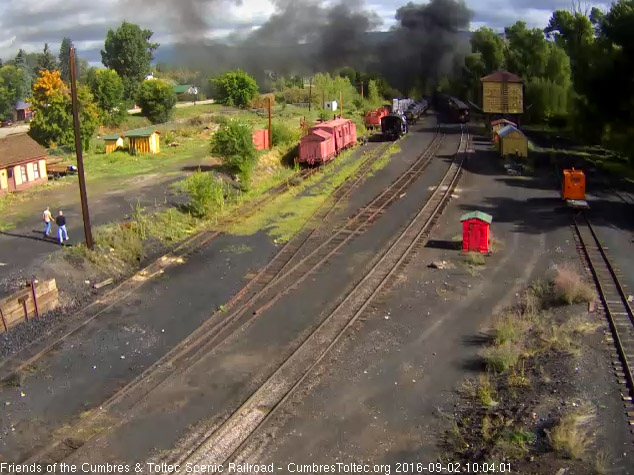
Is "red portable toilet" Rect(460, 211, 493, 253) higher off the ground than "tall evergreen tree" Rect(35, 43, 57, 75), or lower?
lower

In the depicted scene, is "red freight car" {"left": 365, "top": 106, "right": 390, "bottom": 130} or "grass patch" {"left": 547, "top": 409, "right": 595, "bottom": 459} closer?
"grass patch" {"left": 547, "top": 409, "right": 595, "bottom": 459}

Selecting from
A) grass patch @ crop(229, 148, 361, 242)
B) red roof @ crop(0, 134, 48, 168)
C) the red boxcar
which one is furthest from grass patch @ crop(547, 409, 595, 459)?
the red boxcar

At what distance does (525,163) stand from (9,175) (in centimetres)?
2643

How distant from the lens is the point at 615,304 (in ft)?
46.1

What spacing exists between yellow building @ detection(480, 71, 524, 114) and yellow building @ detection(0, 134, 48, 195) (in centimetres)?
3655

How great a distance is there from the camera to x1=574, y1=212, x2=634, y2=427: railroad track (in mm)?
10672

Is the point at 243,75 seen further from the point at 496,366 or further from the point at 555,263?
the point at 496,366

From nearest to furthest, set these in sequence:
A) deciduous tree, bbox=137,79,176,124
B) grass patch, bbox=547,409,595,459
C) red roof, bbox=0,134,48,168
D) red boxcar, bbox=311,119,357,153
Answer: grass patch, bbox=547,409,595,459 → red roof, bbox=0,134,48,168 → red boxcar, bbox=311,119,357,153 → deciduous tree, bbox=137,79,176,124

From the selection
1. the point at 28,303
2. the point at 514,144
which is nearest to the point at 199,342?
the point at 28,303

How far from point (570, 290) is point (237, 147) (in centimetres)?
1744

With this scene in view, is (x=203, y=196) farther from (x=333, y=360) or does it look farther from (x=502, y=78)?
(x=502, y=78)

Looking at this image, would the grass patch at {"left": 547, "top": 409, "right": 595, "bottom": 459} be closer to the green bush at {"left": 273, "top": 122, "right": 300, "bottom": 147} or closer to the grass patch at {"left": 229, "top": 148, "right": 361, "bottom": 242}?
the grass patch at {"left": 229, "top": 148, "right": 361, "bottom": 242}

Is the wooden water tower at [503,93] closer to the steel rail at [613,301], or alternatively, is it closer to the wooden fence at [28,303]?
the steel rail at [613,301]

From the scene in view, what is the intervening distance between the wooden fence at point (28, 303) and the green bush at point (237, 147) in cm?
1381
